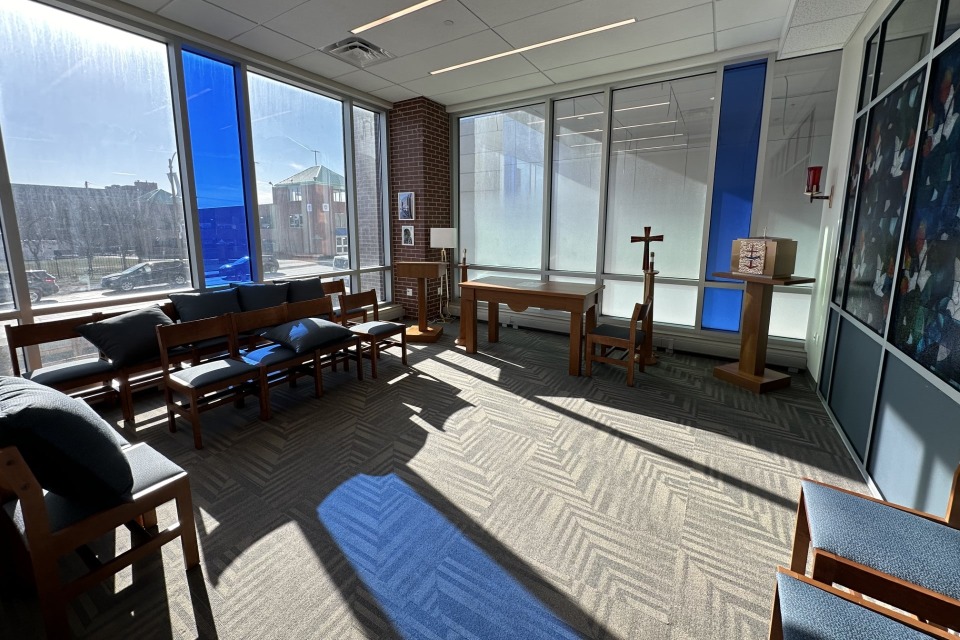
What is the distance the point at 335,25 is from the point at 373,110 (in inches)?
88.5

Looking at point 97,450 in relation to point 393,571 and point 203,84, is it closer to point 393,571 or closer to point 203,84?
point 393,571

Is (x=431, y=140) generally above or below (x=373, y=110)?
below

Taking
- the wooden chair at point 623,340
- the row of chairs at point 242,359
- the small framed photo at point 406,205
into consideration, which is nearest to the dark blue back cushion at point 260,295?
the row of chairs at point 242,359

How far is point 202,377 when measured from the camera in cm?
296

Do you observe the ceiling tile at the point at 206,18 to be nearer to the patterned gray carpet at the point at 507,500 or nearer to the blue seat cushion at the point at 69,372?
the blue seat cushion at the point at 69,372

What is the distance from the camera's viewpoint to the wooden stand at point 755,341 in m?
3.82

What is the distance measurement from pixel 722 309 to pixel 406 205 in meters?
4.31

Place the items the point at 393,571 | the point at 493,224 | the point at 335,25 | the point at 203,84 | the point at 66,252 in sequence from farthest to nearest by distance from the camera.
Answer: the point at 493,224 < the point at 203,84 < the point at 335,25 < the point at 66,252 < the point at 393,571

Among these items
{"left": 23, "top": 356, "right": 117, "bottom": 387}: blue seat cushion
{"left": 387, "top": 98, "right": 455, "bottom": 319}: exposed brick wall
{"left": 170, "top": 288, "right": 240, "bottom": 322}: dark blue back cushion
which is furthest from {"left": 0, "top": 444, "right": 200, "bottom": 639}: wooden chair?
{"left": 387, "top": 98, "right": 455, "bottom": 319}: exposed brick wall

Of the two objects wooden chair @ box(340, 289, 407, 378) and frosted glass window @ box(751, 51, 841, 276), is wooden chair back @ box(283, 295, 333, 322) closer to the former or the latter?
wooden chair @ box(340, 289, 407, 378)

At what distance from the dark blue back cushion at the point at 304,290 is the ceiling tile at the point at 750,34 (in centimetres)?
463

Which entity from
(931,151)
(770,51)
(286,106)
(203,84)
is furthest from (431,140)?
(931,151)

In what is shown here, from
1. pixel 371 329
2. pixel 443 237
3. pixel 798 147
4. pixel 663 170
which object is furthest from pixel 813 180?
pixel 371 329

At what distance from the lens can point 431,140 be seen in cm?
610
